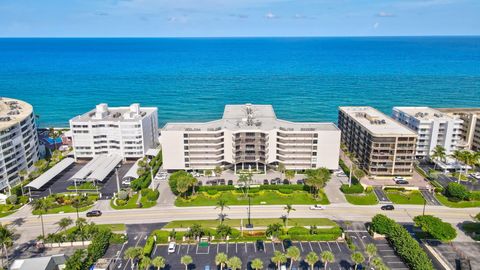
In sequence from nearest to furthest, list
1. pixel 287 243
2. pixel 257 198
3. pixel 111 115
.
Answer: pixel 287 243 < pixel 257 198 < pixel 111 115

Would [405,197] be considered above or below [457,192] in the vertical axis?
below

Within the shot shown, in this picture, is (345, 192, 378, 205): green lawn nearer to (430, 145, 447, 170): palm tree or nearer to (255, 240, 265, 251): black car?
(430, 145, 447, 170): palm tree

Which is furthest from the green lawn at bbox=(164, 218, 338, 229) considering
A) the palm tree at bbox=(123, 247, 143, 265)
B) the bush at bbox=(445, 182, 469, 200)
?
the bush at bbox=(445, 182, 469, 200)

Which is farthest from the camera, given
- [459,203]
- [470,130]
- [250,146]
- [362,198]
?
[470,130]

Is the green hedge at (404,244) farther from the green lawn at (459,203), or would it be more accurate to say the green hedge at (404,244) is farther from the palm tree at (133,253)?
the palm tree at (133,253)

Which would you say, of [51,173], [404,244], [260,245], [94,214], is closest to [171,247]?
[260,245]

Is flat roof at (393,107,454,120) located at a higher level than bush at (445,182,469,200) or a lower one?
higher

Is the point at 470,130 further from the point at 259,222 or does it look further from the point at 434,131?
the point at 259,222
